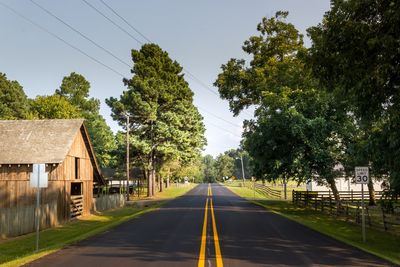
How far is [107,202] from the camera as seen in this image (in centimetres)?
3650

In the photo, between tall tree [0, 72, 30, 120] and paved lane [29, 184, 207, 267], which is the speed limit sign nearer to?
paved lane [29, 184, 207, 267]

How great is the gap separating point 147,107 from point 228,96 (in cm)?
1257

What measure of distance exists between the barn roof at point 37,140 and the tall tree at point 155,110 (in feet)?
74.9

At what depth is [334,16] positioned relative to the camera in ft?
43.3

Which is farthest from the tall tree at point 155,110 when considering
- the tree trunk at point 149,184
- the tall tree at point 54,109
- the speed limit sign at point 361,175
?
the speed limit sign at point 361,175

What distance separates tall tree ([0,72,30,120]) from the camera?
71125 millimetres

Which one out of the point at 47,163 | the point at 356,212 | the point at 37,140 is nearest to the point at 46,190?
the point at 47,163

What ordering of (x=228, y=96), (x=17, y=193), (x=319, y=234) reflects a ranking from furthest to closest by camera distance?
(x=228, y=96), (x=17, y=193), (x=319, y=234)

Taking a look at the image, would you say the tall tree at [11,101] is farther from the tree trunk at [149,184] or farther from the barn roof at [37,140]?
the barn roof at [37,140]

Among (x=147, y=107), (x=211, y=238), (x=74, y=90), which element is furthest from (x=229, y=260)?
(x=74, y=90)

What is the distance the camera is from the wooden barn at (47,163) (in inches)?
1042

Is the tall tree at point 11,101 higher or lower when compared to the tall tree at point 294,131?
higher

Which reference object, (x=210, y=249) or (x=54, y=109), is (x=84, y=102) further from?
(x=210, y=249)

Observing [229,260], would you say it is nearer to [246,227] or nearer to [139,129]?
[246,227]
